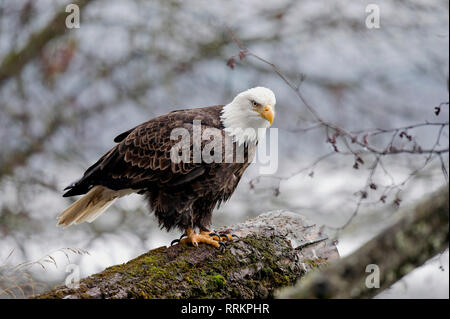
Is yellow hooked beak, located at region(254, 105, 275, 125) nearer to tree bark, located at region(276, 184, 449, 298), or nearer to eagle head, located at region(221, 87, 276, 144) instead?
eagle head, located at region(221, 87, 276, 144)

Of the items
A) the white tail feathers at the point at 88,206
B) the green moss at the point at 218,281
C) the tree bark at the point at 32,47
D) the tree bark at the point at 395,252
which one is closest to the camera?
the tree bark at the point at 395,252

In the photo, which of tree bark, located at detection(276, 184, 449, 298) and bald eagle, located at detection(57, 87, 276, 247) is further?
bald eagle, located at detection(57, 87, 276, 247)

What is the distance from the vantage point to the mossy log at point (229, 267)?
317 centimetres

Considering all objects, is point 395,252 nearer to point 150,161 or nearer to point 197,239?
point 197,239

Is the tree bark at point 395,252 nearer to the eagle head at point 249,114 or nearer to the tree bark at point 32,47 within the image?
the eagle head at point 249,114

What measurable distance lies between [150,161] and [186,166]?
0.34 m

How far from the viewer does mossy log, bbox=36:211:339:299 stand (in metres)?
3.17

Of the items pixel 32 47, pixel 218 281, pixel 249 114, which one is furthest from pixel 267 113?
pixel 32 47

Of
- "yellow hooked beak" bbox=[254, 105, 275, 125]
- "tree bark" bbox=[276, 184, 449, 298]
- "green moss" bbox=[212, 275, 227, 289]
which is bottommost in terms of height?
"tree bark" bbox=[276, 184, 449, 298]

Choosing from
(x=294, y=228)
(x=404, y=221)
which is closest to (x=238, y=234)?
(x=294, y=228)

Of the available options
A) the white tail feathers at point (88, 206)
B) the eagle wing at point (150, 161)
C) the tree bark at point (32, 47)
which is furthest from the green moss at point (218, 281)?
the tree bark at point (32, 47)

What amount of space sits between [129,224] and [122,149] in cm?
281

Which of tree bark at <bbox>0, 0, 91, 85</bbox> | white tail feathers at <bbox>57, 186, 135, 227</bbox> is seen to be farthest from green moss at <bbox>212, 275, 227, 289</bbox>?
tree bark at <bbox>0, 0, 91, 85</bbox>

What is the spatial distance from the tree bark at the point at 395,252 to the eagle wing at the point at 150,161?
2.58 metres
